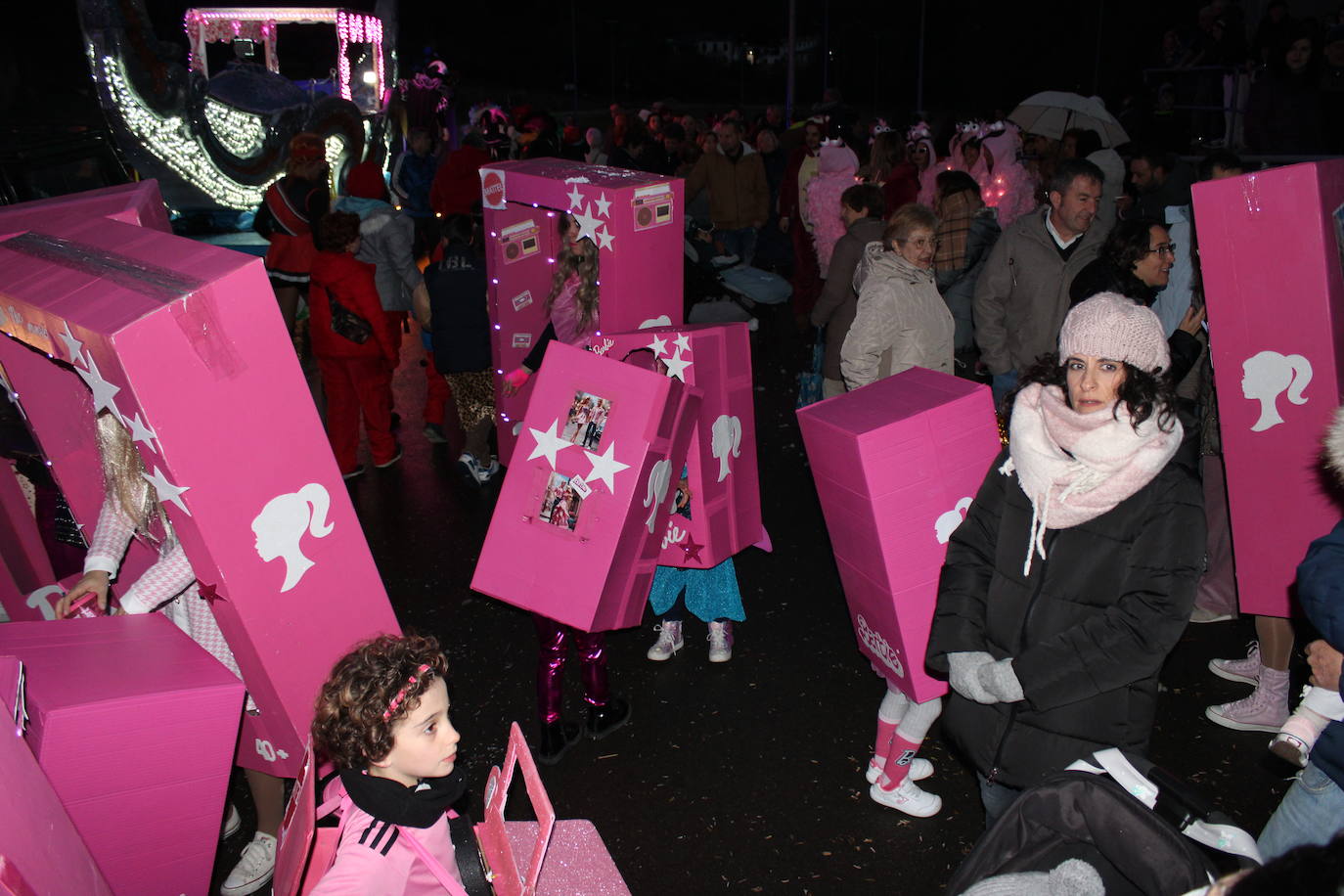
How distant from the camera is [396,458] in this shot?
7.18m

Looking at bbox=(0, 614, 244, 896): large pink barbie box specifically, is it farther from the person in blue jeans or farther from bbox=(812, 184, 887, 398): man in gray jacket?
bbox=(812, 184, 887, 398): man in gray jacket

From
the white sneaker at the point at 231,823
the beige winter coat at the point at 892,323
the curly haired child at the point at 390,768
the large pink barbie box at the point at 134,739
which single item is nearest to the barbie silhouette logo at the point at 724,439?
the beige winter coat at the point at 892,323

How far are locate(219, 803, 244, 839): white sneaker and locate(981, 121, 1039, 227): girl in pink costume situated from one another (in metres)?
8.68

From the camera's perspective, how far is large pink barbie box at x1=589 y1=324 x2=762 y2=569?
A: 410 centimetres

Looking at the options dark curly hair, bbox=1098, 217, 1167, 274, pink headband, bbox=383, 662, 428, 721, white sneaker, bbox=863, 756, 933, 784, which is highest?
dark curly hair, bbox=1098, 217, 1167, 274

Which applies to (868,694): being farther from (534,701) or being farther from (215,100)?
→ (215,100)

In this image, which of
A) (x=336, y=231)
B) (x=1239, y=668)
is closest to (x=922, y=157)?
(x=336, y=231)

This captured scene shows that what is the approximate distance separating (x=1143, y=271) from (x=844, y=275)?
1.80 meters

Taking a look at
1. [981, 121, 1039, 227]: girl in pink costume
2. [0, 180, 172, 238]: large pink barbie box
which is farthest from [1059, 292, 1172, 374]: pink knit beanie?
[981, 121, 1039, 227]: girl in pink costume

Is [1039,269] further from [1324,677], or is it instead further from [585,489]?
[1324,677]

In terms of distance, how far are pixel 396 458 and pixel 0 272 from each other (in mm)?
4162

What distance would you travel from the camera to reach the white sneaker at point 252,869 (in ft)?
11.4

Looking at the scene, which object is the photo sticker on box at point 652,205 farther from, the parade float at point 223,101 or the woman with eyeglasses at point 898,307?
the parade float at point 223,101

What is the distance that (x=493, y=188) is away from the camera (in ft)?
19.5
